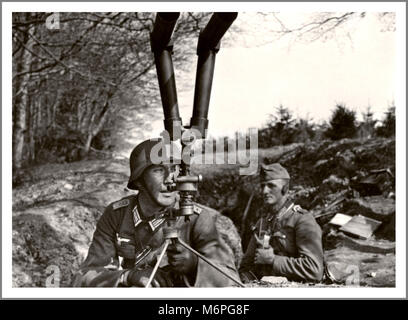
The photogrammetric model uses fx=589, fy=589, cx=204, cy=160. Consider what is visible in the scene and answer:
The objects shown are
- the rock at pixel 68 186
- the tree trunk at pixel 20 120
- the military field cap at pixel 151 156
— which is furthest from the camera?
the tree trunk at pixel 20 120

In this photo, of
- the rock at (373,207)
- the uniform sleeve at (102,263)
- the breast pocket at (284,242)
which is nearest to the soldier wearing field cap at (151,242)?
the uniform sleeve at (102,263)

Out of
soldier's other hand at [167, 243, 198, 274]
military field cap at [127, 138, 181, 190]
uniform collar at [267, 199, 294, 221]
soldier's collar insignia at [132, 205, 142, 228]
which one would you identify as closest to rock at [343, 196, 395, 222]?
uniform collar at [267, 199, 294, 221]

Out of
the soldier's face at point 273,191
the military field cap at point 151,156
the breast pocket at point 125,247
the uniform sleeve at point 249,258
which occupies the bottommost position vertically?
the uniform sleeve at point 249,258

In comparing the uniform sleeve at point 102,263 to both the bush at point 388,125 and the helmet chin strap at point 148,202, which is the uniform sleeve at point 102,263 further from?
the bush at point 388,125

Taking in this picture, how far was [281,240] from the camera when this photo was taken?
4.41 meters

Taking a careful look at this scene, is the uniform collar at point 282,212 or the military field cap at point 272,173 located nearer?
the uniform collar at point 282,212

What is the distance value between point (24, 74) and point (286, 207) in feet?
8.72

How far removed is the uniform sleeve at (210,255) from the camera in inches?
165

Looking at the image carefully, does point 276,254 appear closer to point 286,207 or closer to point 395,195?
point 286,207

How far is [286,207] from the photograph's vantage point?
4.50 m

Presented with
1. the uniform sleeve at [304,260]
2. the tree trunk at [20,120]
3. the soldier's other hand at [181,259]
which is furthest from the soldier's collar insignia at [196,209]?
the tree trunk at [20,120]

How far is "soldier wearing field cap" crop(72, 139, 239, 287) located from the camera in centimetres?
420

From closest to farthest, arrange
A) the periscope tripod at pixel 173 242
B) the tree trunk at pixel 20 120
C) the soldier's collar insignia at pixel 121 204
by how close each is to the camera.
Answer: the periscope tripod at pixel 173 242 → the soldier's collar insignia at pixel 121 204 → the tree trunk at pixel 20 120

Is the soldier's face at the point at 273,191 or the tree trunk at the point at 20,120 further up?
the tree trunk at the point at 20,120
